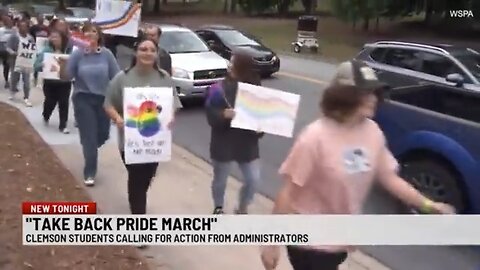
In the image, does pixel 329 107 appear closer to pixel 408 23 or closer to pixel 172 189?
pixel 172 189

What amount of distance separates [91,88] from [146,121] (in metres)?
1.86

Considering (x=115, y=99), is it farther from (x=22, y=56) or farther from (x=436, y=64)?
(x=22, y=56)

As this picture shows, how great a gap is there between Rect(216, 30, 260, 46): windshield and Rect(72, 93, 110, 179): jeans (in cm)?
1112

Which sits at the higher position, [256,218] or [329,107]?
[329,107]

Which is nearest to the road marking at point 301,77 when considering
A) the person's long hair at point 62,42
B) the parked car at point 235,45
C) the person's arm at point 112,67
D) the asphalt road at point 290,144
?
the asphalt road at point 290,144

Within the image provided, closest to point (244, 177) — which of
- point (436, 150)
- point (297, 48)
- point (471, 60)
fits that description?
point (436, 150)

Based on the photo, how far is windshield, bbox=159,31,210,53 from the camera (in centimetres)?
1512

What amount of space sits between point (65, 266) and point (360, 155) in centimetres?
261

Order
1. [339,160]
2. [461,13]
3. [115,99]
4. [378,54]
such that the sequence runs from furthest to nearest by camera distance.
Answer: [461,13]
[378,54]
[115,99]
[339,160]

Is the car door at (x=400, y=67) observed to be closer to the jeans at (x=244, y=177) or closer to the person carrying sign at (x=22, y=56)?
the jeans at (x=244, y=177)

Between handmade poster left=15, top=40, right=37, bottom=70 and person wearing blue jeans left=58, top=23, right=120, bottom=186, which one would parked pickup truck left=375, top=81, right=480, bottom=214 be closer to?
person wearing blue jeans left=58, top=23, right=120, bottom=186

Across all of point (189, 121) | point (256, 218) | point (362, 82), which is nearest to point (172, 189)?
point (256, 218)

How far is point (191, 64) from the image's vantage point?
14211 millimetres

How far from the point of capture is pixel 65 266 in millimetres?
5129
